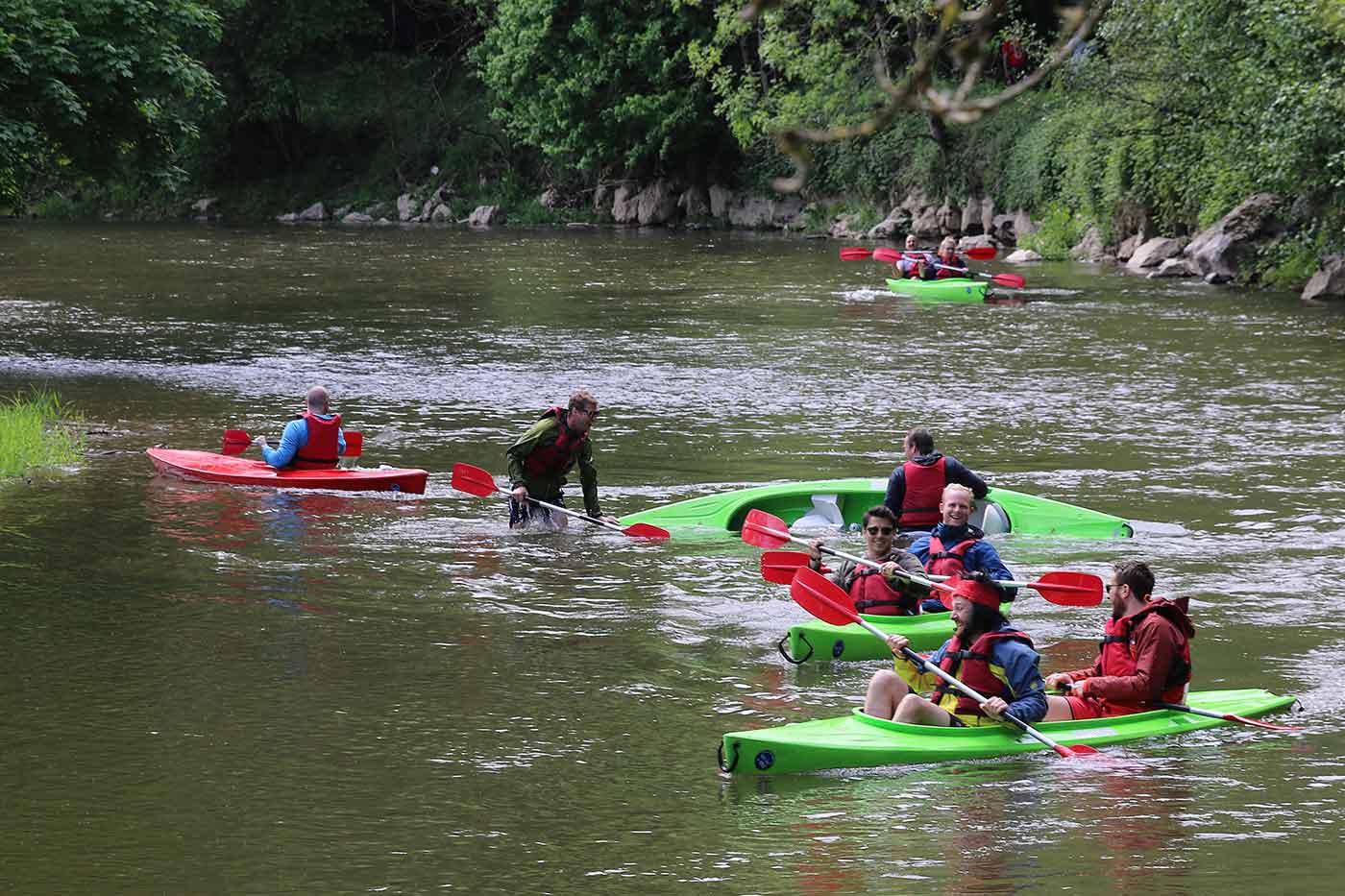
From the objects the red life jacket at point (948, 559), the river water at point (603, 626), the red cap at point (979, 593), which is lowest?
the river water at point (603, 626)

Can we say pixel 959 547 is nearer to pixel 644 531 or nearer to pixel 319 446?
pixel 644 531

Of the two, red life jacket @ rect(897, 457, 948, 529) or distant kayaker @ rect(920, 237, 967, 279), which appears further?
distant kayaker @ rect(920, 237, 967, 279)

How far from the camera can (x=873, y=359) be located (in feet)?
60.3

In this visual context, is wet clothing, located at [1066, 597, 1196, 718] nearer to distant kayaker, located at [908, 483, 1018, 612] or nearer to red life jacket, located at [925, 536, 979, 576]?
distant kayaker, located at [908, 483, 1018, 612]

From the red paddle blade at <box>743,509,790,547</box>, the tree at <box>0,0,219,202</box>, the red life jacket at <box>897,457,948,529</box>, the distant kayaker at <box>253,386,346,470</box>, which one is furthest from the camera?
the tree at <box>0,0,219,202</box>

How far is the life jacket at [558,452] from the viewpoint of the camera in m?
10.5

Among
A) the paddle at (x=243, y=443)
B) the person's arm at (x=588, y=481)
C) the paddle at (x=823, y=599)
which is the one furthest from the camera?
the paddle at (x=243, y=443)

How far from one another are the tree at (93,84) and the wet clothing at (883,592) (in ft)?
31.9

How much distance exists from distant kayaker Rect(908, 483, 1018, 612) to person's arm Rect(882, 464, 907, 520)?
51.0 inches

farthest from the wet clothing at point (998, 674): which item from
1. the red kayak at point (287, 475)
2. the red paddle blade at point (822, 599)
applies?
the red kayak at point (287, 475)

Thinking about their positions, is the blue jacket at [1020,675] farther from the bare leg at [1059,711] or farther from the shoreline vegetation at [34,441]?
the shoreline vegetation at [34,441]

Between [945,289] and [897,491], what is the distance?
47.7 ft

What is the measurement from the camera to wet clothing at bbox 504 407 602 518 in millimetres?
10461

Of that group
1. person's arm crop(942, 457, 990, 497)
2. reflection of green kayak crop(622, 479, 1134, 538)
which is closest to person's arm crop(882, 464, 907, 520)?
person's arm crop(942, 457, 990, 497)
